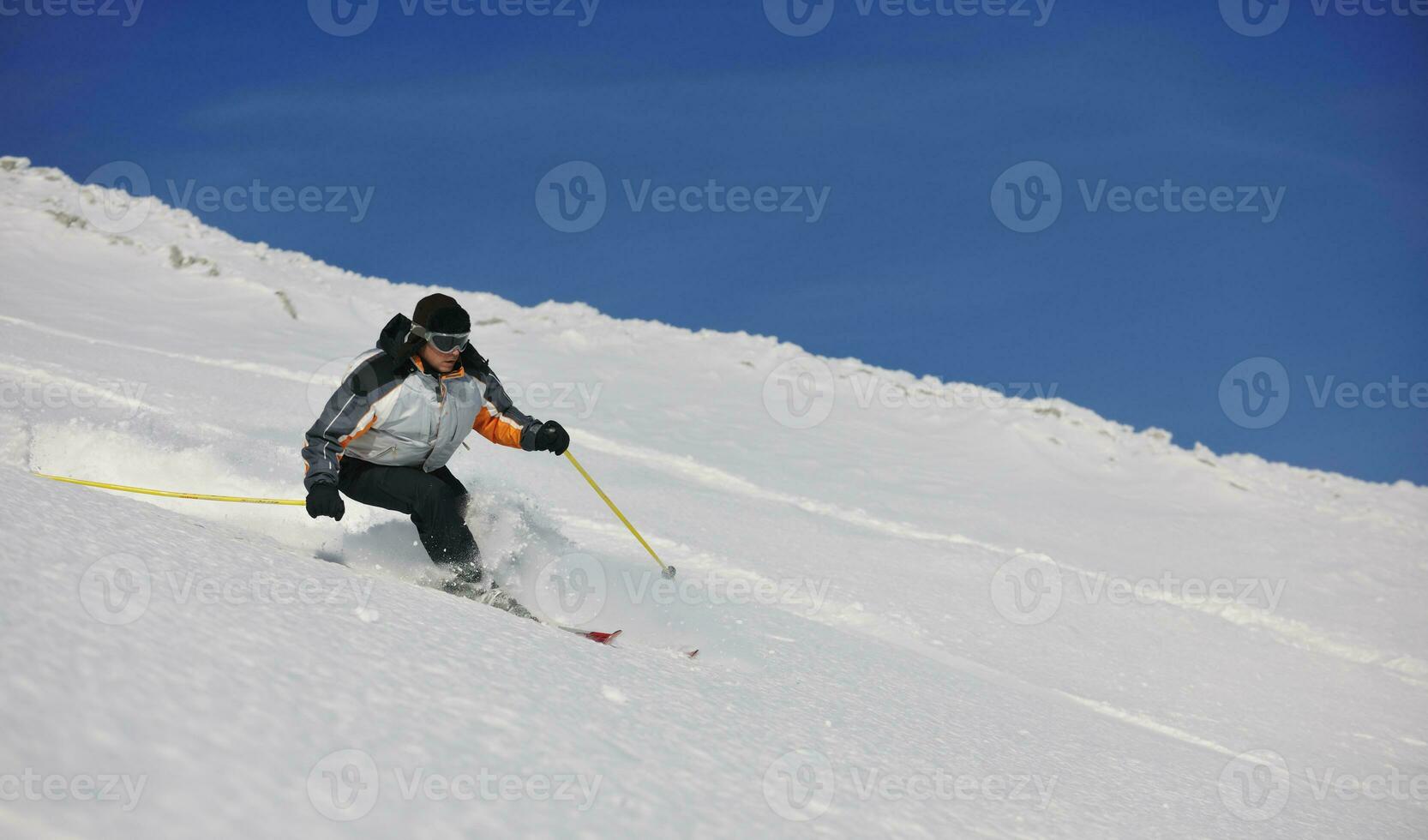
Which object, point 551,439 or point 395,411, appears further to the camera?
point 551,439

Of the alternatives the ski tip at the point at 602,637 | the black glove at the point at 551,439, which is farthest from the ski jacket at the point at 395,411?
the ski tip at the point at 602,637

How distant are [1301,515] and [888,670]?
934 centimetres

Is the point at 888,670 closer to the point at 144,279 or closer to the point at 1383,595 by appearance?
the point at 1383,595

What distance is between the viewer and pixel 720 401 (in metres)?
14.9

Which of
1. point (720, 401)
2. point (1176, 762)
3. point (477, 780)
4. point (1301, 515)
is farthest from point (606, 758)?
point (720, 401)

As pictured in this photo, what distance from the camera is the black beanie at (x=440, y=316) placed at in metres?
4.21

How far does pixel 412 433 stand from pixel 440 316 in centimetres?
Answer: 55

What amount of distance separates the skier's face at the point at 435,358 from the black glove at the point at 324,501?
71 centimetres

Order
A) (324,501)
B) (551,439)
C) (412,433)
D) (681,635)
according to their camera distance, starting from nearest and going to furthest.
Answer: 1. (324,501)
2. (412,433)
3. (681,635)
4. (551,439)

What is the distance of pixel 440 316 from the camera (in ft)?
13.9

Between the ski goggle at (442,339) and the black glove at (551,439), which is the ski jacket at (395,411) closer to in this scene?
the ski goggle at (442,339)

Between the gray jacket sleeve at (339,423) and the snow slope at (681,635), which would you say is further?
the gray jacket sleeve at (339,423)

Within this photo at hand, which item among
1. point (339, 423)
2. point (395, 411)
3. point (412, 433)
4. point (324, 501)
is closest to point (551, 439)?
point (412, 433)

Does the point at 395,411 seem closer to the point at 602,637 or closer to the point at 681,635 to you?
the point at 602,637
